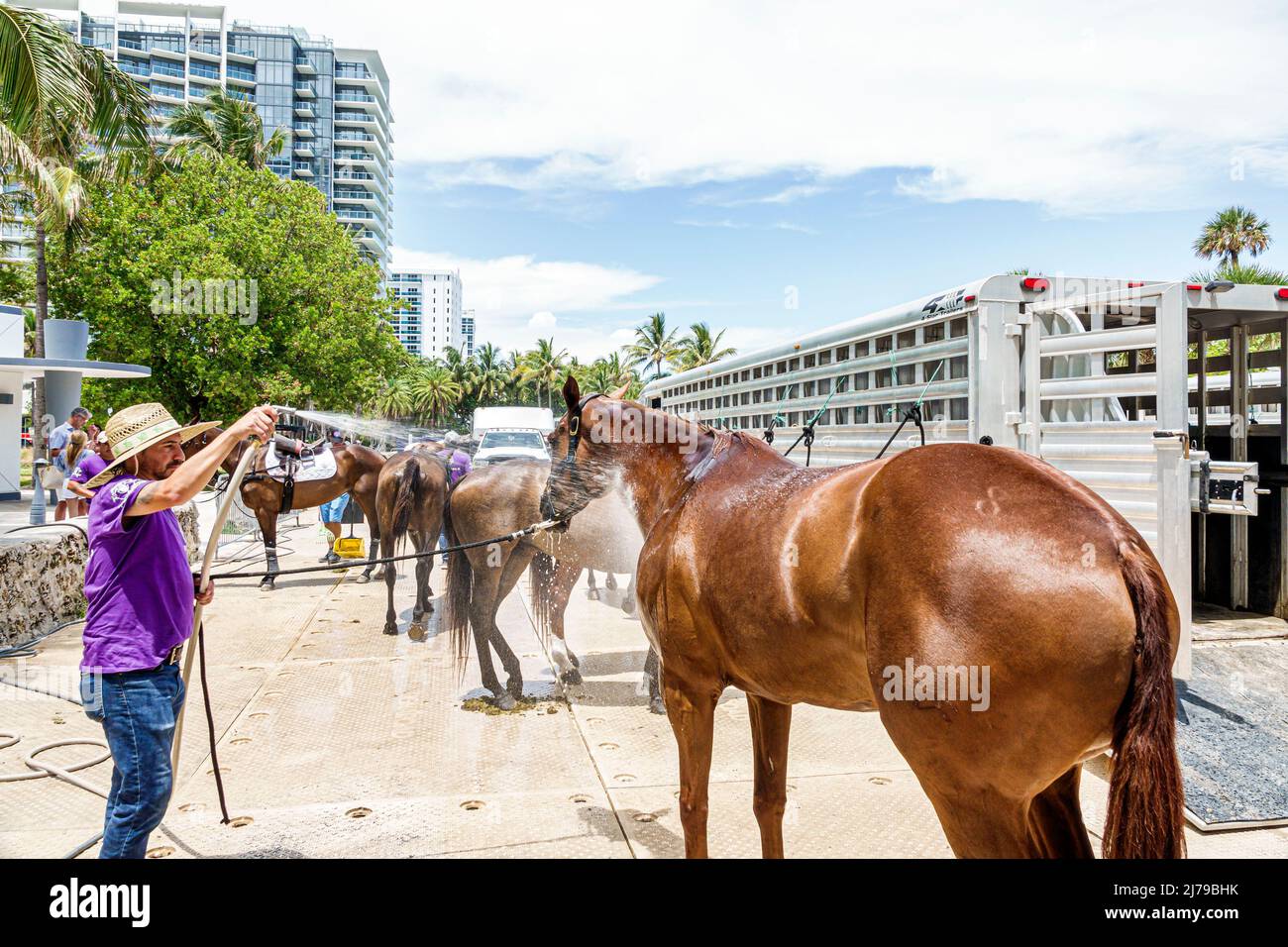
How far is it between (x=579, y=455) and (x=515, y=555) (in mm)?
2618

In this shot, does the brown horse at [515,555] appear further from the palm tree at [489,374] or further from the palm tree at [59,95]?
the palm tree at [489,374]

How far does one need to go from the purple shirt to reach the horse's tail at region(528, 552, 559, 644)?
12.0ft

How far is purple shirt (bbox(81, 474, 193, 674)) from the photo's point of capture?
2709mm

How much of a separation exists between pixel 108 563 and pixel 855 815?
341 cm

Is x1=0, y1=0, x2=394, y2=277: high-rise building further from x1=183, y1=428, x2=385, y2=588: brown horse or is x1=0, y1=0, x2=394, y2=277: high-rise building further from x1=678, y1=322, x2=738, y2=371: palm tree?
x1=183, y1=428, x2=385, y2=588: brown horse

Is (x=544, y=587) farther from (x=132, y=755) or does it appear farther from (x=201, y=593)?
(x=132, y=755)

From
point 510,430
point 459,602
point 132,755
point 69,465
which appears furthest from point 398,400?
point 132,755

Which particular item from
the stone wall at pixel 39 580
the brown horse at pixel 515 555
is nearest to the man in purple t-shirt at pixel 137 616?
the brown horse at pixel 515 555

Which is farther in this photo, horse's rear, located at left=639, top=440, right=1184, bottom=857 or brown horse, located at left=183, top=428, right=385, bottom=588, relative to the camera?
brown horse, located at left=183, top=428, right=385, bottom=588

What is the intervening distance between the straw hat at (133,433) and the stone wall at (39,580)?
4.31 meters

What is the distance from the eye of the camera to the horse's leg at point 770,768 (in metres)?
3.16

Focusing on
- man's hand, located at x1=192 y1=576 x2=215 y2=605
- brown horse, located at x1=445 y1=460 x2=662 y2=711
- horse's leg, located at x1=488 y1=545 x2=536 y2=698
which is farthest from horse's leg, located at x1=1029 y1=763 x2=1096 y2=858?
horse's leg, located at x1=488 y1=545 x2=536 y2=698
